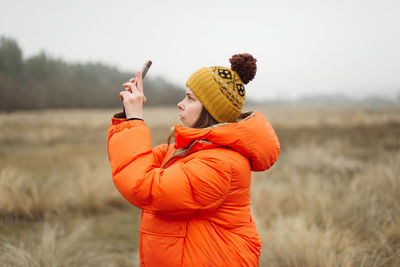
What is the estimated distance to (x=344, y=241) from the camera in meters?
2.77

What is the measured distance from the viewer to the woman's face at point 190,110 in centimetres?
155

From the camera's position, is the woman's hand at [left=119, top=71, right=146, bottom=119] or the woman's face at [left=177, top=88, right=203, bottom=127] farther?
the woman's face at [left=177, top=88, right=203, bottom=127]

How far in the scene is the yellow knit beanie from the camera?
4.95 ft

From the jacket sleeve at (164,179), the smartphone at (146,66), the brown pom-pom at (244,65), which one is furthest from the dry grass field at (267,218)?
the smartphone at (146,66)

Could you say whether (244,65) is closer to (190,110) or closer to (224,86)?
(224,86)

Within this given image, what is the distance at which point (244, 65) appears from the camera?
1561 mm

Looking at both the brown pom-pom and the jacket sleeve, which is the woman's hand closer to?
the jacket sleeve

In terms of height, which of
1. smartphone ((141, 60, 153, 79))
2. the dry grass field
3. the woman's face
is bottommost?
the dry grass field

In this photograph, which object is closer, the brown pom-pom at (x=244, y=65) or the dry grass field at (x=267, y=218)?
the brown pom-pom at (x=244, y=65)

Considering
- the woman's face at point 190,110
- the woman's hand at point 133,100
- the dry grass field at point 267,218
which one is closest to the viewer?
the woman's hand at point 133,100

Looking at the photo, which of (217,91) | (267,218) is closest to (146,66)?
(217,91)

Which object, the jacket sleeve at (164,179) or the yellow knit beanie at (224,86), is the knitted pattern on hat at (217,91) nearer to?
the yellow knit beanie at (224,86)

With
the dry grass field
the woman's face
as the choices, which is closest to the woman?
the woman's face

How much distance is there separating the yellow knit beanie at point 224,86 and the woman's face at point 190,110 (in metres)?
0.03
